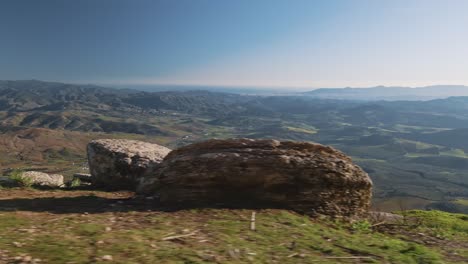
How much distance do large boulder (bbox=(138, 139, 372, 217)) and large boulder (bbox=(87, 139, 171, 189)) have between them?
4964 millimetres

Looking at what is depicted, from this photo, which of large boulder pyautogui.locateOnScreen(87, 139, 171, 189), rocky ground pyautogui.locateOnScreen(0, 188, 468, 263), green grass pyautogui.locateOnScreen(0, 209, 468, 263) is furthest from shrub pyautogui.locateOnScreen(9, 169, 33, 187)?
green grass pyautogui.locateOnScreen(0, 209, 468, 263)

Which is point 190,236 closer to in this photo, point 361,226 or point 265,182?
point 265,182

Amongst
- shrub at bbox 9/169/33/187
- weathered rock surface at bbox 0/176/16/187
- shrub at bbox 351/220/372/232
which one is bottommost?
shrub at bbox 351/220/372/232

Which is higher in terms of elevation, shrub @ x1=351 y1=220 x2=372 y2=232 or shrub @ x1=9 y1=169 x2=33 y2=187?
shrub @ x1=9 y1=169 x2=33 y2=187

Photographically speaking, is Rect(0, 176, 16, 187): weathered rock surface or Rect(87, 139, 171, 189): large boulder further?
Rect(87, 139, 171, 189): large boulder

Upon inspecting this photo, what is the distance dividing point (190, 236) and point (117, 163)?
41.7 feet

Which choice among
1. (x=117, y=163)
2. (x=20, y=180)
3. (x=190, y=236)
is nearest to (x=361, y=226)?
(x=190, y=236)

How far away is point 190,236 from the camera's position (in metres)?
10.8

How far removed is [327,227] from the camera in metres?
13.8

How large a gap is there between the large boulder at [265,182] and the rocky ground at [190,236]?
0.97 meters

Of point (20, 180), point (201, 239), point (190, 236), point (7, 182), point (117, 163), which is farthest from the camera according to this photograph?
point (117, 163)

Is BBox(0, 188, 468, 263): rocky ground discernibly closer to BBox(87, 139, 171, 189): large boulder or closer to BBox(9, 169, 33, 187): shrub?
BBox(9, 169, 33, 187): shrub

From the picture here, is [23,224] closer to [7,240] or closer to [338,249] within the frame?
[7,240]

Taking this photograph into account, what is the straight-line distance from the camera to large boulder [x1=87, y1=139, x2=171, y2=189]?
21.9 meters
